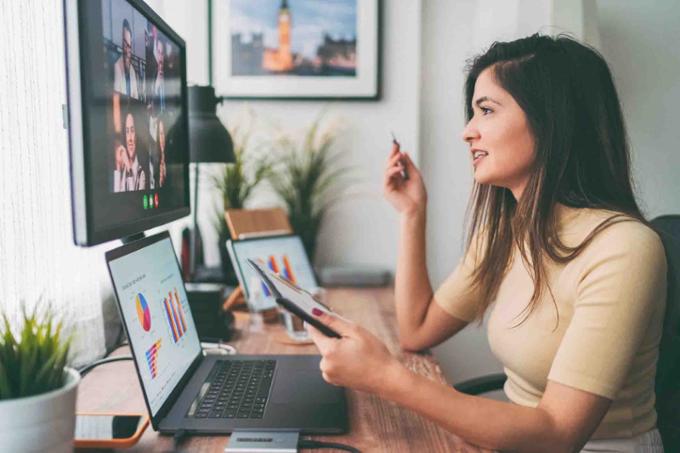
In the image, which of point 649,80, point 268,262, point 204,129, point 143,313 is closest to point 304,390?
point 143,313

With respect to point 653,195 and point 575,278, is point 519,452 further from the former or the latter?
point 653,195

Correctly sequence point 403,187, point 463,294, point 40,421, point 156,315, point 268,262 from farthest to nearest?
point 268,262 → point 403,187 → point 463,294 → point 156,315 → point 40,421

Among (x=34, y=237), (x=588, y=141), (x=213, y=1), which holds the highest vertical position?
(x=213, y=1)

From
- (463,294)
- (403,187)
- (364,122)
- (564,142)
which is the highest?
(364,122)

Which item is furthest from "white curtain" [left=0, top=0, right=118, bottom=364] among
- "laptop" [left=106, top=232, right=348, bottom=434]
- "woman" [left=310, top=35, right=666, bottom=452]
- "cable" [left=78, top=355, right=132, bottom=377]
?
"woman" [left=310, top=35, right=666, bottom=452]

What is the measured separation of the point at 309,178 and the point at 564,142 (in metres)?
1.25

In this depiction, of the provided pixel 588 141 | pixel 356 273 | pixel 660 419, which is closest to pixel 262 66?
pixel 356 273

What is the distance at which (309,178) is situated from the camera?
2234mm

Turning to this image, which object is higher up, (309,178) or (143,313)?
(309,178)

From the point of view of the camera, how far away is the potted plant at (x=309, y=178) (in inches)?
87.8

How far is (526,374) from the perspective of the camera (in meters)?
1.13

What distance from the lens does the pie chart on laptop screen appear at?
868 millimetres

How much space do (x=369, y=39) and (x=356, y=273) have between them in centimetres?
93

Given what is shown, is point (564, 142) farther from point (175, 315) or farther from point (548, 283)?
point (175, 315)
